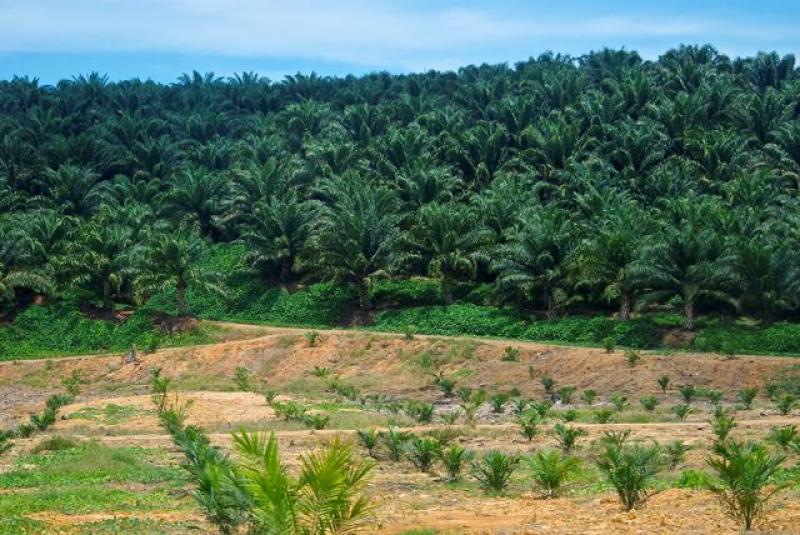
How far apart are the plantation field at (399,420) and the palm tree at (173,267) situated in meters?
2.33

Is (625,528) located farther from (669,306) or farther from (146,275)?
(146,275)

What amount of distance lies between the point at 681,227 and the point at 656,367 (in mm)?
7678

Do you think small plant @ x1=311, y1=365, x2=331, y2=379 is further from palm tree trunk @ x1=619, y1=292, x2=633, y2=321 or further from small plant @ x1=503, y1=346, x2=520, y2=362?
palm tree trunk @ x1=619, y1=292, x2=633, y2=321

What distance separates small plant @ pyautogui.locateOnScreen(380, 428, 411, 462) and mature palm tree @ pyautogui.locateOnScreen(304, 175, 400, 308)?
26823 mm

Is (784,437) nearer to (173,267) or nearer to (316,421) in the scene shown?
(316,421)

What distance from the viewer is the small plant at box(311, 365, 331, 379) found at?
144 feet

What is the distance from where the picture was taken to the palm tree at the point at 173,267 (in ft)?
168

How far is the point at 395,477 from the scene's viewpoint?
21875mm

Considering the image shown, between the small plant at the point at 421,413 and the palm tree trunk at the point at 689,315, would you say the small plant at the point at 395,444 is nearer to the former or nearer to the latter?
the small plant at the point at 421,413

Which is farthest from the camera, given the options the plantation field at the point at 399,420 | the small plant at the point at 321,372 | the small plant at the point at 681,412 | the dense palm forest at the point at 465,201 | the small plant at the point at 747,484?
the dense palm forest at the point at 465,201

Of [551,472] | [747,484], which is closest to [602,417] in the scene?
[551,472]

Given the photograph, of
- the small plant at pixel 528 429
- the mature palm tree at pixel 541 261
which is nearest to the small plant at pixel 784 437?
the small plant at pixel 528 429

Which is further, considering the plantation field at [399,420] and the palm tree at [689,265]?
the palm tree at [689,265]

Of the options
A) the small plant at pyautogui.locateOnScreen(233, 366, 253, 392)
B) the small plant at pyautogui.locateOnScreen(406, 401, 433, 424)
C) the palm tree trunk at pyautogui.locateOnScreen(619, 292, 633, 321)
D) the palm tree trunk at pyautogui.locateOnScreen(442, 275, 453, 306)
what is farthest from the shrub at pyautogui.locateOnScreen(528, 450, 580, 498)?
the palm tree trunk at pyautogui.locateOnScreen(442, 275, 453, 306)
